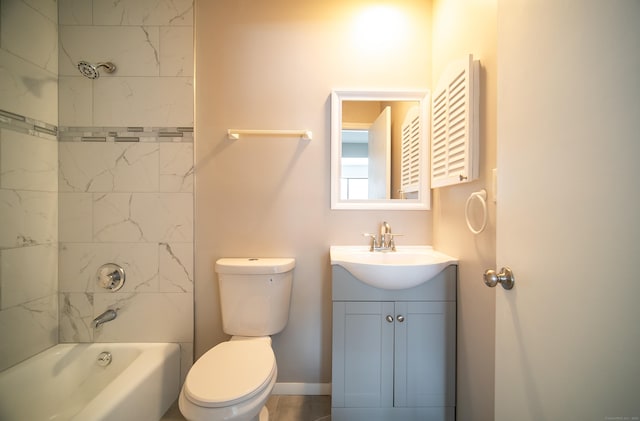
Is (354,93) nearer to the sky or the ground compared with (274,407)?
nearer to the sky

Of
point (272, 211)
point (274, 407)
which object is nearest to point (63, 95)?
point (272, 211)

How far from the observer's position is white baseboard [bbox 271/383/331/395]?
1.64 meters

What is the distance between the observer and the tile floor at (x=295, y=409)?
4.77 feet

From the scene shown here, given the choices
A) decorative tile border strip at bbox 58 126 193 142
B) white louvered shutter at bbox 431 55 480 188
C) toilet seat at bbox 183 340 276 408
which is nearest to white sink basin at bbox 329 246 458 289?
white louvered shutter at bbox 431 55 480 188

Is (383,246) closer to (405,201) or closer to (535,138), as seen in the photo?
(405,201)

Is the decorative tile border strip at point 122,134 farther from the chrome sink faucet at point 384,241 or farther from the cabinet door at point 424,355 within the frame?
the cabinet door at point 424,355

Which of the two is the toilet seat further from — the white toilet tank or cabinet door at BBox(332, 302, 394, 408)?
cabinet door at BBox(332, 302, 394, 408)

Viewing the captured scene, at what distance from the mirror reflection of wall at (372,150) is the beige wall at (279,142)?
123 millimetres

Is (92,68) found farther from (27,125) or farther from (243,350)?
(243,350)

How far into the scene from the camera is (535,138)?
65 cm

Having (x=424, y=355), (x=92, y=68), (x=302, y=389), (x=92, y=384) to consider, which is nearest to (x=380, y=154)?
(x=424, y=355)

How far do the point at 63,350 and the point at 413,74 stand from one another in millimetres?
→ 2707

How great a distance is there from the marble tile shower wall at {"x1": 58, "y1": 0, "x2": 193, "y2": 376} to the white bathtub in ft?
0.33

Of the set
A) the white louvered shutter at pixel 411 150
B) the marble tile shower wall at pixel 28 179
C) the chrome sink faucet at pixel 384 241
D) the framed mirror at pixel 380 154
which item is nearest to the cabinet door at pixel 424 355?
the chrome sink faucet at pixel 384 241
